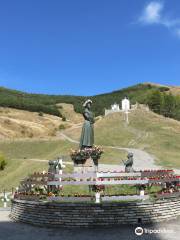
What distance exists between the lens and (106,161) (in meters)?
57.0

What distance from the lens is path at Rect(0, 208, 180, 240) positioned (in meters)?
19.5

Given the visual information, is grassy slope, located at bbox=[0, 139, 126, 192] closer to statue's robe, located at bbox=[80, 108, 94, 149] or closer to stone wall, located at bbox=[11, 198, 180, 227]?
statue's robe, located at bbox=[80, 108, 94, 149]

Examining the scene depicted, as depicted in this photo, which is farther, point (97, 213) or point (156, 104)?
point (156, 104)

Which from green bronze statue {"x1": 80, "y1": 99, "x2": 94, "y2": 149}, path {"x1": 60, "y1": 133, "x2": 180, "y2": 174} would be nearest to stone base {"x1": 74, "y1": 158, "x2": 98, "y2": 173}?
green bronze statue {"x1": 80, "y1": 99, "x2": 94, "y2": 149}

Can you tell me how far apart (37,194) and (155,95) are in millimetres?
93513

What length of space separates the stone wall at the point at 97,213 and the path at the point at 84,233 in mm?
512

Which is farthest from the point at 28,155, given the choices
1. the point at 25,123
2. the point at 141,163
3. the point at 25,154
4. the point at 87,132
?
the point at 25,123

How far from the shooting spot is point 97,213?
21844 millimetres

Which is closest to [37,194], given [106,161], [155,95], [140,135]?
[106,161]

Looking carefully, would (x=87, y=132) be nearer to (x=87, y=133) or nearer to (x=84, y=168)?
(x=87, y=133)

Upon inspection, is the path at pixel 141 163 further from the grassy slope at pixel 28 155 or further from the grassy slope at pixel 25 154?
the grassy slope at pixel 25 154

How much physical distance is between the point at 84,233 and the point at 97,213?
5.21ft

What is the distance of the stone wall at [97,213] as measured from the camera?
71.7 ft

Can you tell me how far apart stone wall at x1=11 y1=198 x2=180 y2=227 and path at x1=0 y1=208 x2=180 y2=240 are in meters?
0.51
